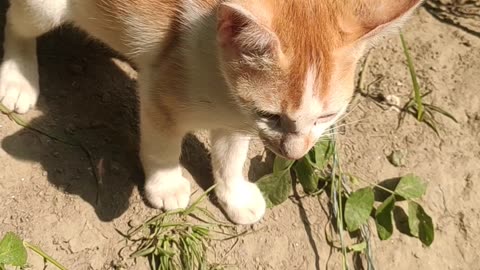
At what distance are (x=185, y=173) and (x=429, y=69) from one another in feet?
3.59

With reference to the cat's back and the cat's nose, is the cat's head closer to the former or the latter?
the cat's nose

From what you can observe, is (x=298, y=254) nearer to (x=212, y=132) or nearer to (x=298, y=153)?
(x=212, y=132)

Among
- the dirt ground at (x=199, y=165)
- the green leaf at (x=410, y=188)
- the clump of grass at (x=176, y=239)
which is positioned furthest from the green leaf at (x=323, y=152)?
the clump of grass at (x=176, y=239)

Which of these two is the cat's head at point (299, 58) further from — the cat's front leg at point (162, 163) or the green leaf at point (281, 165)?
the green leaf at point (281, 165)

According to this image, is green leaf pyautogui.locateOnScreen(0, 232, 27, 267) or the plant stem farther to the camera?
the plant stem

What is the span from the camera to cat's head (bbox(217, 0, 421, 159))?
1.46 metres

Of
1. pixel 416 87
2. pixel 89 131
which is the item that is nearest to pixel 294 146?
pixel 89 131

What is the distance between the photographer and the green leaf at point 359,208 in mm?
2205

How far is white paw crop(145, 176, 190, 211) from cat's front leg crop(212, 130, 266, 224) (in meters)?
0.13

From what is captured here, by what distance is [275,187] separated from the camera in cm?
223

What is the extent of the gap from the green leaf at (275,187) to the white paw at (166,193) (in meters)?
0.28

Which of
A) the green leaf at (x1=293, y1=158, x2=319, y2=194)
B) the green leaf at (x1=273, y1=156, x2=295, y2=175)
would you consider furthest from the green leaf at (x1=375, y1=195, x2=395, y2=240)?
the green leaf at (x1=273, y1=156, x2=295, y2=175)

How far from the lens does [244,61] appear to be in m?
1.49

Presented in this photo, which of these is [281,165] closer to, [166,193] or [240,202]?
[240,202]
